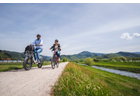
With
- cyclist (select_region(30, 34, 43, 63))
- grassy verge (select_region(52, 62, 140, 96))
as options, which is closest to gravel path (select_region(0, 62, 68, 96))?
grassy verge (select_region(52, 62, 140, 96))

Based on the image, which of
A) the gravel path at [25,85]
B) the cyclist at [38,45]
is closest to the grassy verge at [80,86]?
the gravel path at [25,85]

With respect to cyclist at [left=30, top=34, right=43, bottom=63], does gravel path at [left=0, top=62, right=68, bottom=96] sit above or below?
below

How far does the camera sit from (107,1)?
299cm

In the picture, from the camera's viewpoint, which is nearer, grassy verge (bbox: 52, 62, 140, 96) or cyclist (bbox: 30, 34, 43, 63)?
grassy verge (bbox: 52, 62, 140, 96)

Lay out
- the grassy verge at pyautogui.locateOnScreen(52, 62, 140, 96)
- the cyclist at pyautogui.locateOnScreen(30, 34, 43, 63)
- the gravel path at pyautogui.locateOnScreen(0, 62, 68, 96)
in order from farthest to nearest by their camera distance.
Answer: the cyclist at pyautogui.locateOnScreen(30, 34, 43, 63), the grassy verge at pyautogui.locateOnScreen(52, 62, 140, 96), the gravel path at pyautogui.locateOnScreen(0, 62, 68, 96)

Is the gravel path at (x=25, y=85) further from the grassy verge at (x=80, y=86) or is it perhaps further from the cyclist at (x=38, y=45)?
the cyclist at (x=38, y=45)

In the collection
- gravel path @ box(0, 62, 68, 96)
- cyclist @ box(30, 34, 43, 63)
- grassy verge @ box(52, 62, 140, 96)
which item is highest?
cyclist @ box(30, 34, 43, 63)

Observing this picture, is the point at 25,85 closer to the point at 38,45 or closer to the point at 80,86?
the point at 80,86

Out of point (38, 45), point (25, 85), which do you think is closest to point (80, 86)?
point (25, 85)

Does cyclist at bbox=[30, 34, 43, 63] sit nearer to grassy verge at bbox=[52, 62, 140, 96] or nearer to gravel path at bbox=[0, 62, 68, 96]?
gravel path at bbox=[0, 62, 68, 96]

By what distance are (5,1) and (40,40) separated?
3572 millimetres
